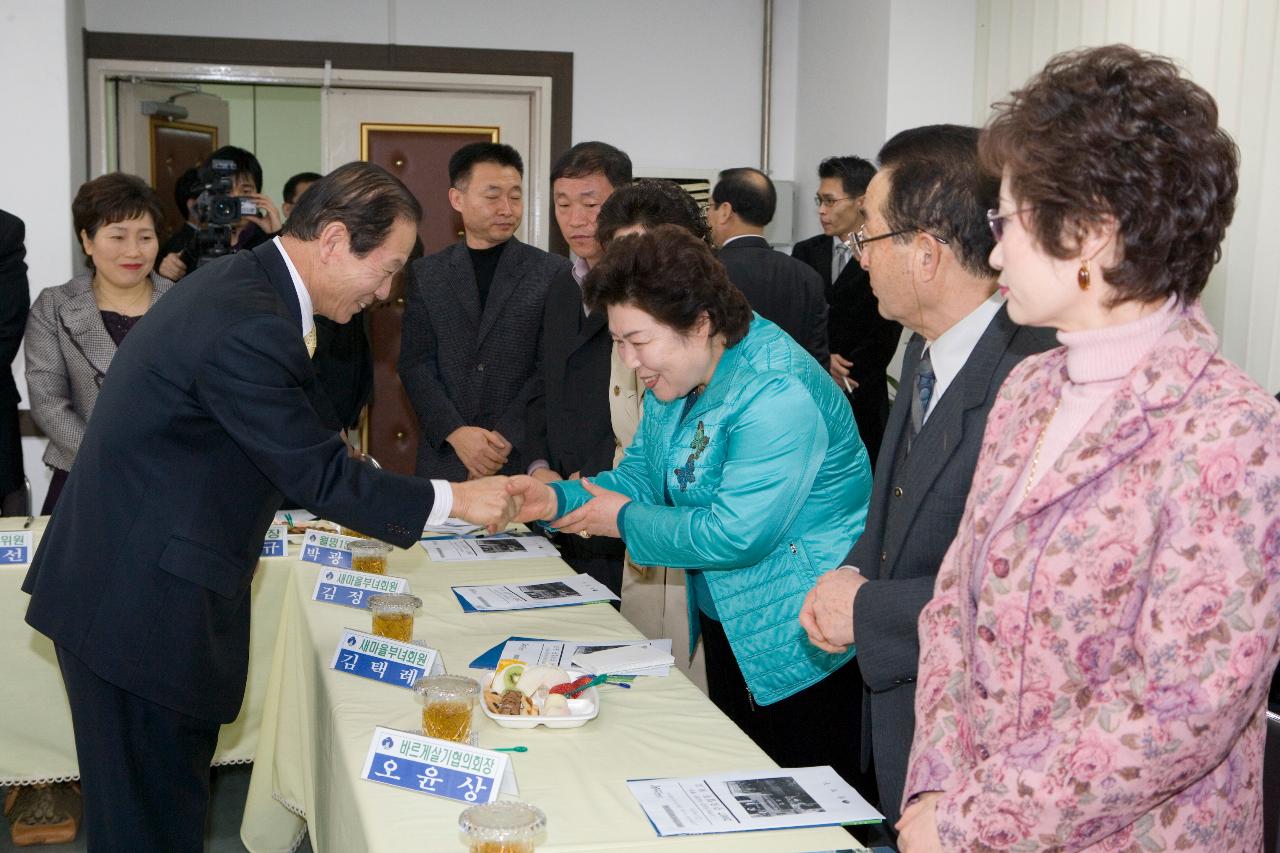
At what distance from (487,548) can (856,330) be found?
2198mm

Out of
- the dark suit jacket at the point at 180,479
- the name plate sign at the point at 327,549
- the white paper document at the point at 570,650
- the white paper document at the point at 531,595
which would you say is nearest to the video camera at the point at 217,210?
the name plate sign at the point at 327,549

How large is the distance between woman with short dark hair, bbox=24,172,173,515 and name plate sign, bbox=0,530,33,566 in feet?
2.50

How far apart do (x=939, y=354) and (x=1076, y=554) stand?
594mm

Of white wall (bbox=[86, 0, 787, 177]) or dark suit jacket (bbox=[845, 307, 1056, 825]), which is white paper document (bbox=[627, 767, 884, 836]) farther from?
white wall (bbox=[86, 0, 787, 177])

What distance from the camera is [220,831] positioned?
115 inches

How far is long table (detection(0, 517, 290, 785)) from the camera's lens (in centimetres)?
261

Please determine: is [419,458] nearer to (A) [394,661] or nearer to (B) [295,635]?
(B) [295,635]

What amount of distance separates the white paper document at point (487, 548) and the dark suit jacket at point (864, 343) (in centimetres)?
196

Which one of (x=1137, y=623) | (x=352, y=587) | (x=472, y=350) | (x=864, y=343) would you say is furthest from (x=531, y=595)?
(x=864, y=343)

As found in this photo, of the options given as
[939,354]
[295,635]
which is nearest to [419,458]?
[295,635]

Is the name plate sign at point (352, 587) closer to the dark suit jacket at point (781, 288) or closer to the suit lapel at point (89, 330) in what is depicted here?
the suit lapel at point (89, 330)

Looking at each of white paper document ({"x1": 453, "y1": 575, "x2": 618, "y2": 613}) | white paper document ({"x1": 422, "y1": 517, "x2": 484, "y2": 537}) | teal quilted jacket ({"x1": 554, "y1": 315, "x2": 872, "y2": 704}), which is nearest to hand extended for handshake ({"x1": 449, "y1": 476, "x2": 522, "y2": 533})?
white paper document ({"x1": 453, "y1": 575, "x2": 618, "y2": 613})

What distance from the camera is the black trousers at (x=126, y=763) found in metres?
1.91

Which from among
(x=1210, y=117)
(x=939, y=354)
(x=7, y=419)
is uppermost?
(x=1210, y=117)
